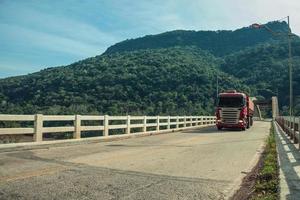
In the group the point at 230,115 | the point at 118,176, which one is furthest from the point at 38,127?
the point at 230,115

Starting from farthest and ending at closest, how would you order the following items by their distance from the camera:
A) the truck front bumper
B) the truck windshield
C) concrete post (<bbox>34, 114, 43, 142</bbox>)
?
1. the truck windshield
2. the truck front bumper
3. concrete post (<bbox>34, 114, 43, 142</bbox>)

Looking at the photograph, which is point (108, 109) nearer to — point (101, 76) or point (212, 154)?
point (101, 76)

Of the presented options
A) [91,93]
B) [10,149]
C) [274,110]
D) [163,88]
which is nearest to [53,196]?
[10,149]

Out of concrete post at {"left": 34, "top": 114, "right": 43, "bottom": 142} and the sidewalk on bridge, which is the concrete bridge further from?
the sidewalk on bridge

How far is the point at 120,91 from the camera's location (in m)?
86.1

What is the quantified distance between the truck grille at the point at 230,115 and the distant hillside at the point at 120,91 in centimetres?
2604

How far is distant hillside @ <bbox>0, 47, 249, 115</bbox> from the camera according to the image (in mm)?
71438

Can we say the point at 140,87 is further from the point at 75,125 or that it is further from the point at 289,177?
the point at 289,177

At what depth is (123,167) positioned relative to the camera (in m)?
10.3

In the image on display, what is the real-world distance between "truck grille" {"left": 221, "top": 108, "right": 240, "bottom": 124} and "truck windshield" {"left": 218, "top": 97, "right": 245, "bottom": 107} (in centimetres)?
39

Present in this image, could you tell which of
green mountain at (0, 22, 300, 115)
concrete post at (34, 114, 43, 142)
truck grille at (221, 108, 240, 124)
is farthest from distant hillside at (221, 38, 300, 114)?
concrete post at (34, 114, 43, 142)

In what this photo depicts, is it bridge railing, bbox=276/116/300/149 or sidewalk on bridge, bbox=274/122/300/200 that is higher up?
bridge railing, bbox=276/116/300/149

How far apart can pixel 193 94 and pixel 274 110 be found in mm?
19074

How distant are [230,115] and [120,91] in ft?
169
